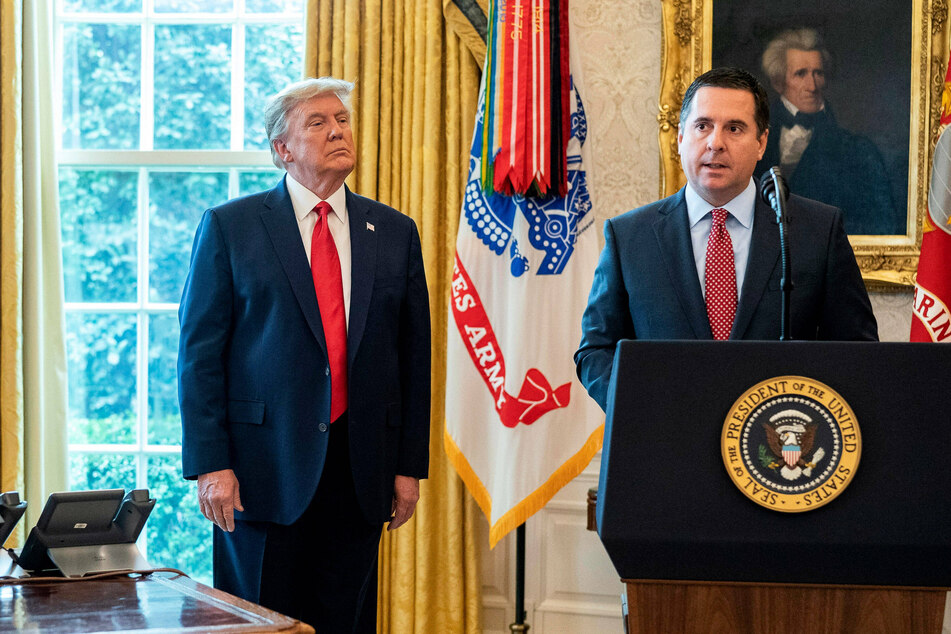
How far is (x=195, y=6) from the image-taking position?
12.2 feet

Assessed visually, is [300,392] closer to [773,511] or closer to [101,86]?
[773,511]

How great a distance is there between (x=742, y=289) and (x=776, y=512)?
0.68 meters

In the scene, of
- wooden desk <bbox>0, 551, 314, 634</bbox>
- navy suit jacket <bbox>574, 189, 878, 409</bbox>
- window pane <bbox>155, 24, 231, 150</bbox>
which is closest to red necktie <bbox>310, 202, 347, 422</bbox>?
navy suit jacket <bbox>574, 189, 878, 409</bbox>

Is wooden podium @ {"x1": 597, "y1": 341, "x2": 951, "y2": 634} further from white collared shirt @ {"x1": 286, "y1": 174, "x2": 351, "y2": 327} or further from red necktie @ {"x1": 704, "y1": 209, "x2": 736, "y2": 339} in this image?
white collared shirt @ {"x1": 286, "y1": 174, "x2": 351, "y2": 327}

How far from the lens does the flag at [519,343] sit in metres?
3.12

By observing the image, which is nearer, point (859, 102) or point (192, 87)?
point (859, 102)

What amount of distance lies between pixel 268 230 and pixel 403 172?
1.23 metres

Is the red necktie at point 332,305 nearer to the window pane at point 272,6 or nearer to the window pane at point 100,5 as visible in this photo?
the window pane at point 272,6

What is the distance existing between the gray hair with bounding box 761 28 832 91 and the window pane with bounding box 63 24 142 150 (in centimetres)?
240

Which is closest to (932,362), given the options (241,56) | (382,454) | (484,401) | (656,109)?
(382,454)

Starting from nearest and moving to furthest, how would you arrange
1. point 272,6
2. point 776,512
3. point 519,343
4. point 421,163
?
point 776,512, point 519,343, point 421,163, point 272,6

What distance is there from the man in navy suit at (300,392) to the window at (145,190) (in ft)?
5.17

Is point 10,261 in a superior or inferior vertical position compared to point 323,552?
superior

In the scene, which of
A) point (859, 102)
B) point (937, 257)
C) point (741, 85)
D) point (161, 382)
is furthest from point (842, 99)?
point (161, 382)
